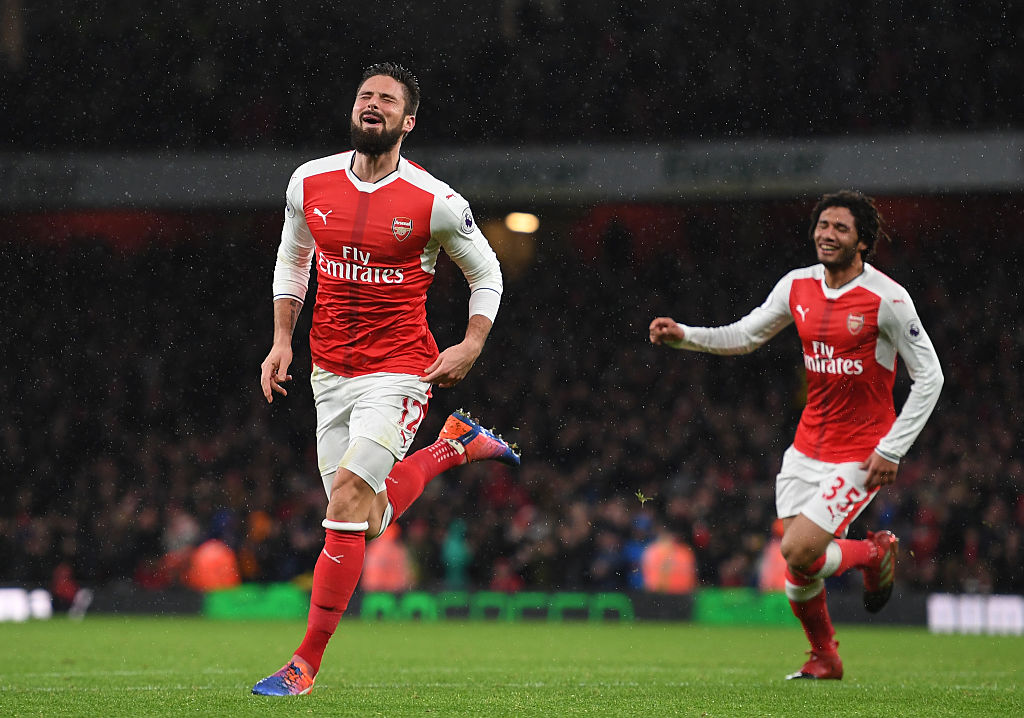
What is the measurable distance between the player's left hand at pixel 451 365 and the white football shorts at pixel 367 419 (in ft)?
0.68

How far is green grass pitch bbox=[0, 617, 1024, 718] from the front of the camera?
16.3ft

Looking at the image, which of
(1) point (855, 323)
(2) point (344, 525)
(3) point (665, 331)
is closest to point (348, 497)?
(2) point (344, 525)

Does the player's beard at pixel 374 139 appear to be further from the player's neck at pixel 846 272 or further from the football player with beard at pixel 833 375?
the player's neck at pixel 846 272

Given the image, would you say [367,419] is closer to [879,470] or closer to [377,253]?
[377,253]

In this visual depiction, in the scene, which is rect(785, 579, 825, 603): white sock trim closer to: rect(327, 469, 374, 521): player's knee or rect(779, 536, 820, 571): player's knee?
rect(779, 536, 820, 571): player's knee

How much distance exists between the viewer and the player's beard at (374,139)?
5.46m

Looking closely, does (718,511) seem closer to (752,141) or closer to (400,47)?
(752,141)

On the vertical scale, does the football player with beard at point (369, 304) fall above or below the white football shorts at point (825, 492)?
above

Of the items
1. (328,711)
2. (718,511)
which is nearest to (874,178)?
(718,511)

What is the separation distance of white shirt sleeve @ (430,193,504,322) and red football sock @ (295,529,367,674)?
1050 millimetres

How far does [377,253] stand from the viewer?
5508mm

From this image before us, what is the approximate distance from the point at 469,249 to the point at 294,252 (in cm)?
76

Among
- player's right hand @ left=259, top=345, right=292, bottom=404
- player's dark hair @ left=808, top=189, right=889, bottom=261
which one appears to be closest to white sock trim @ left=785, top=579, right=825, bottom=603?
player's dark hair @ left=808, top=189, right=889, bottom=261

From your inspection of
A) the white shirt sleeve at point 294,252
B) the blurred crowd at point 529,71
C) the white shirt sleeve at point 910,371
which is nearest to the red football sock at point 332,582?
the white shirt sleeve at point 294,252
